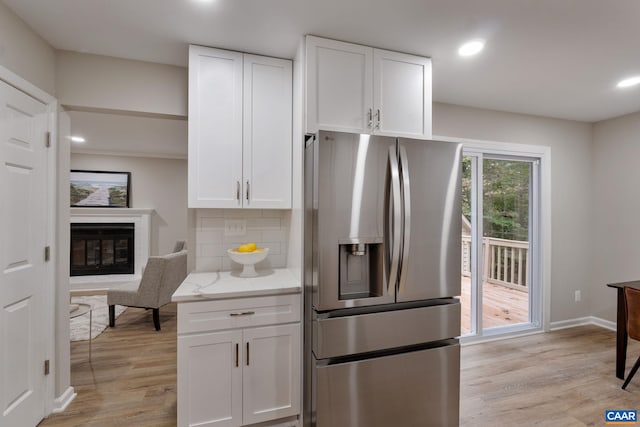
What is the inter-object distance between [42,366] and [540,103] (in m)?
4.74

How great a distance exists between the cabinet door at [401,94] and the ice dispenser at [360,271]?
0.81 m

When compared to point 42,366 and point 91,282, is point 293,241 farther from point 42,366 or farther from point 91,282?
point 91,282

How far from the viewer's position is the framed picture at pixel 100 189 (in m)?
5.51

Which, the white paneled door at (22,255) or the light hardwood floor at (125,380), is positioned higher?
the white paneled door at (22,255)

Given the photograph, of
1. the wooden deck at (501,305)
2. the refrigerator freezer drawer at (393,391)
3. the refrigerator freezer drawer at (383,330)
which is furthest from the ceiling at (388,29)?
the wooden deck at (501,305)

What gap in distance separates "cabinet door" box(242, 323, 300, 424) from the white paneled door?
1315 millimetres

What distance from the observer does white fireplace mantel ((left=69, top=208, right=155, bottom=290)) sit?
18.0ft

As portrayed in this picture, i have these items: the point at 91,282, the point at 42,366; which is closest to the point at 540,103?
the point at 42,366

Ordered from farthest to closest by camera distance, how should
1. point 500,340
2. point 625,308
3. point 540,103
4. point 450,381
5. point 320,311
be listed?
1. point 500,340
2. point 540,103
3. point 625,308
4. point 450,381
5. point 320,311

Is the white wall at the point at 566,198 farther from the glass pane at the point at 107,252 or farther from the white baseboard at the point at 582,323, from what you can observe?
the glass pane at the point at 107,252

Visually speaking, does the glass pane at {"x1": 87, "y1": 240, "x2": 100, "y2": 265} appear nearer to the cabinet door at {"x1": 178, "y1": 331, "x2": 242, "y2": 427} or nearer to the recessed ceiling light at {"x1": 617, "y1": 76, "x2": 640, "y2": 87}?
the cabinet door at {"x1": 178, "y1": 331, "x2": 242, "y2": 427}

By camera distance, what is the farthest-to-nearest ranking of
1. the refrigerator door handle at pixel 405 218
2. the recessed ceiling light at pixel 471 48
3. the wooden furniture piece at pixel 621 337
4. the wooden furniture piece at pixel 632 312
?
the wooden furniture piece at pixel 621 337 < the wooden furniture piece at pixel 632 312 < the recessed ceiling light at pixel 471 48 < the refrigerator door handle at pixel 405 218

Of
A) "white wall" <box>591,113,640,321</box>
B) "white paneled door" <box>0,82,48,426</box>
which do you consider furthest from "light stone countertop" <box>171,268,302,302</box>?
"white wall" <box>591,113,640,321</box>

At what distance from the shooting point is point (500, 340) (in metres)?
3.52
